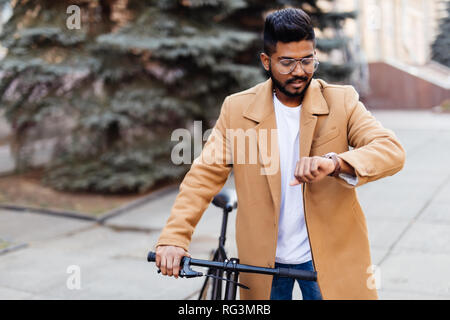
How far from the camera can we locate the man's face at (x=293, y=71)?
2162mm

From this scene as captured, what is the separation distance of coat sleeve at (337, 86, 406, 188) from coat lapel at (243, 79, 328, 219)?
5.2 inches

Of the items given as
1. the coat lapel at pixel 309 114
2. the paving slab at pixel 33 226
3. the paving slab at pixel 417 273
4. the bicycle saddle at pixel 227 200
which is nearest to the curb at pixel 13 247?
the paving slab at pixel 33 226

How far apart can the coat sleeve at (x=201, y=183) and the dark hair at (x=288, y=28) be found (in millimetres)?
444

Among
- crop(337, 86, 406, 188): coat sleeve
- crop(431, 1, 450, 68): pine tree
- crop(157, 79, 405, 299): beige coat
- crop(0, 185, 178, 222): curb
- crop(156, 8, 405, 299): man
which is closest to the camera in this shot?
crop(337, 86, 406, 188): coat sleeve

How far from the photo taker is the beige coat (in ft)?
7.53

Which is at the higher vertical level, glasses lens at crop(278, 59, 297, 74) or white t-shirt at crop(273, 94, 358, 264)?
glasses lens at crop(278, 59, 297, 74)

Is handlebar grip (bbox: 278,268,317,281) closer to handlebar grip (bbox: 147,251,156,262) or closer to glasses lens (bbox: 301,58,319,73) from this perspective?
handlebar grip (bbox: 147,251,156,262)

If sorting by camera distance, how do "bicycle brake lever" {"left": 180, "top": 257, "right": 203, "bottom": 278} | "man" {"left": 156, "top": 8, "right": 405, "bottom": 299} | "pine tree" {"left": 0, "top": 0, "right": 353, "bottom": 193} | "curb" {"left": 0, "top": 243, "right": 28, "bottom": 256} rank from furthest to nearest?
"pine tree" {"left": 0, "top": 0, "right": 353, "bottom": 193} → "curb" {"left": 0, "top": 243, "right": 28, "bottom": 256} → "man" {"left": 156, "top": 8, "right": 405, "bottom": 299} → "bicycle brake lever" {"left": 180, "top": 257, "right": 203, "bottom": 278}

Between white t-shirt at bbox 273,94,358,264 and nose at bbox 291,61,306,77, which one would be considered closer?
nose at bbox 291,61,306,77

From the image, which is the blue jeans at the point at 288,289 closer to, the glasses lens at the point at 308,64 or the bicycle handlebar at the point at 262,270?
the bicycle handlebar at the point at 262,270

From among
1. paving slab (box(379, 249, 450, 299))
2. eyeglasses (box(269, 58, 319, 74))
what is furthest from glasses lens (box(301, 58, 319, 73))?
paving slab (box(379, 249, 450, 299))

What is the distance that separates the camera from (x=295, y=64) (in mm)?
2154

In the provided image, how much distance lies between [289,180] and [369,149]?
44 cm

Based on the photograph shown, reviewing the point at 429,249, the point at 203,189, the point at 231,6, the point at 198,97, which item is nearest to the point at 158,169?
the point at 198,97
